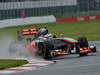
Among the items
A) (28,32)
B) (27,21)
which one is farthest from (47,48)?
(27,21)

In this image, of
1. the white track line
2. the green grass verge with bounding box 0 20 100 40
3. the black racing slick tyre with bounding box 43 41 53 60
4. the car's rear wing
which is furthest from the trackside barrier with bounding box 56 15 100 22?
the white track line

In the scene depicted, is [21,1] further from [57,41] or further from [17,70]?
[17,70]

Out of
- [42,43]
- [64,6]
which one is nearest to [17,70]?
[42,43]

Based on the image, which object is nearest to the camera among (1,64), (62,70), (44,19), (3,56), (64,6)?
(62,70)

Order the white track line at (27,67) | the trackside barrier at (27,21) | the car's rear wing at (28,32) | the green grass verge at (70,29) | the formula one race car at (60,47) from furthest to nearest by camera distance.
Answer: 1. the trackside barrier at (27,21)
2. the green grass verge at (70,29)
3. the car's rear wing at (28,32)
4. the formula one race car at (60,47)
5. the white track line at (27,67)

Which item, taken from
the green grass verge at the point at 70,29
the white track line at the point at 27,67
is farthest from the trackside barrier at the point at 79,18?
the white track line at the point at 27,67

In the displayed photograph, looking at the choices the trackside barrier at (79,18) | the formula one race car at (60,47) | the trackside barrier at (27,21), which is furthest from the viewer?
the trackside barrier at (79,18)

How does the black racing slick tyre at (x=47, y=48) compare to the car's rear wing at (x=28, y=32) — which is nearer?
the black racing slick tyre at (x=47, y=48)

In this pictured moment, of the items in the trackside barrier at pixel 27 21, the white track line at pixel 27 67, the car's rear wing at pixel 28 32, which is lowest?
the trackside barrier at pixel 27 21

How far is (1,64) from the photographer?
59.0ft

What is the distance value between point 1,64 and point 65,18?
118ft

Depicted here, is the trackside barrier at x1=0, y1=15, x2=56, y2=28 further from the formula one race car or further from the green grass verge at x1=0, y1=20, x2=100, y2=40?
the formula one race car

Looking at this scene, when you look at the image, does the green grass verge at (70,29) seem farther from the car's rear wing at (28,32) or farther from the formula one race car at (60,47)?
the formula one race car at (60,47)

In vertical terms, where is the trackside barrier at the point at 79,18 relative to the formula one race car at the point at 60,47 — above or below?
below
